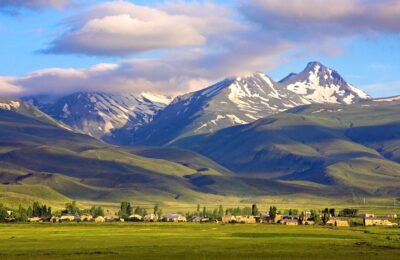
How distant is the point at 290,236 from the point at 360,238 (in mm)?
13941

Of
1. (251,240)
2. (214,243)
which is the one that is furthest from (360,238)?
(214,243)

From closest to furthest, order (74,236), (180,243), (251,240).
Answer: (180,243)
(251,240)
(74,236)

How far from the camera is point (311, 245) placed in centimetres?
15638

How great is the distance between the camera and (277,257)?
12756 centimetres

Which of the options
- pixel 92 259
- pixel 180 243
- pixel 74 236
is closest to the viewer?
pixel 92 259

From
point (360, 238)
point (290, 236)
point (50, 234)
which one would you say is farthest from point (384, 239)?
point (50, 234)

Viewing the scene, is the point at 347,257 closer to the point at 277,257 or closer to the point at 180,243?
the point at 277,257

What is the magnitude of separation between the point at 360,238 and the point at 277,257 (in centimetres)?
6041

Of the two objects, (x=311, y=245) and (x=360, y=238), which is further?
(x=360, y=238)

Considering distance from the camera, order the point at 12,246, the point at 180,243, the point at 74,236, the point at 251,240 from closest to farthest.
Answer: the point at 12,246 → the point at 180,243 → the point at 251,240 → the point at 74,236

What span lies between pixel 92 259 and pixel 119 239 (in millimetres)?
47342

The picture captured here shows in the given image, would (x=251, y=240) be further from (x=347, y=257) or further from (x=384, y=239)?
(x=347, y=257)

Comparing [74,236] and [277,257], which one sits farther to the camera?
[74,236]

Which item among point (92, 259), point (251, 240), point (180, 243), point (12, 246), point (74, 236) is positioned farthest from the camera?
point (74, 236)
